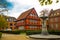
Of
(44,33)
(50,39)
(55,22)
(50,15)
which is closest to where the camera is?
(50,39)

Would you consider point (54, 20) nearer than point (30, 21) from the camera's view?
No

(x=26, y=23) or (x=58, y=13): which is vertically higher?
(x=58, y=13)

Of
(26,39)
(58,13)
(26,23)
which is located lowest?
(26,39)

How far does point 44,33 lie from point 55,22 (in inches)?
1275

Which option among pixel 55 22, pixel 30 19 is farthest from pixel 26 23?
pixel 55 22

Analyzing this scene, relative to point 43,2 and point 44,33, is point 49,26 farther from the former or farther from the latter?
point 43,2

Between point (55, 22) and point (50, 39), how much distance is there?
134 feet

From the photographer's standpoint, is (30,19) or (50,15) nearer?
(30,19)

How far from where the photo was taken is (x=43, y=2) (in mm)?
11297

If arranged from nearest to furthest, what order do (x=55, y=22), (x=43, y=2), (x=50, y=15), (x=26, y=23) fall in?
1. (x=43, y=2)
2. (x=26, y=23)
3. (x=55, y=22)
4. (x=50, y=15)

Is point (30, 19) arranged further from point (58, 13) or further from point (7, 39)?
point (7, 39)

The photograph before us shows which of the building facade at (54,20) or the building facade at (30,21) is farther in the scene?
the building facade at (54,20)

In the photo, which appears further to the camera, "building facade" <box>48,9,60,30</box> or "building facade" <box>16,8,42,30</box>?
"building facade" <box>48,9,60,30</box>

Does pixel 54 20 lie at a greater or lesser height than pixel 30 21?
greater
